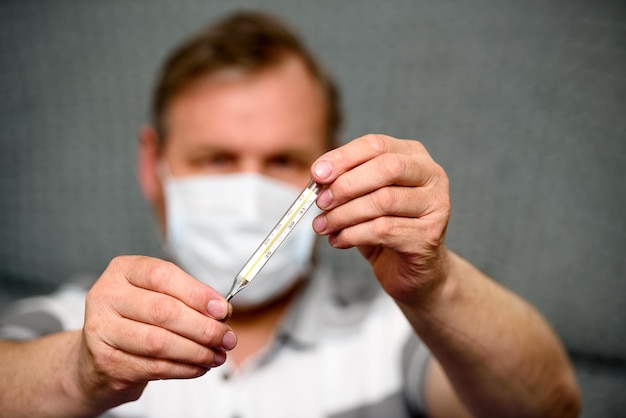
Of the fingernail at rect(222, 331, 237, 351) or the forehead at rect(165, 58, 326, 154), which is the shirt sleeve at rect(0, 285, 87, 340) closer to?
the forehead at rect(165, 58, 326, 154)

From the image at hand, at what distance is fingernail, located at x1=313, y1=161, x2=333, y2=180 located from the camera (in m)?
0.49

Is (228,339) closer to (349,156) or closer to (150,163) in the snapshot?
(349,156)

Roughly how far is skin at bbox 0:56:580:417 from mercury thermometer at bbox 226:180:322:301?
0.02 m

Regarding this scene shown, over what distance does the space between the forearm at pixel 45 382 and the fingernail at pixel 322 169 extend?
285mm

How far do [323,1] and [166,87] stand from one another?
1.37 ft

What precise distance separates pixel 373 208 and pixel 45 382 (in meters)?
0.36

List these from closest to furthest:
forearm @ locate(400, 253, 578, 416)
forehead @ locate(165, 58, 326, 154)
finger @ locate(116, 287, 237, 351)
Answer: finger @ locate(116, 287, 237, 351) < forearm @ locate(400, 253, 578, 416) < forehead @ locate(165, 58, 326, 154)

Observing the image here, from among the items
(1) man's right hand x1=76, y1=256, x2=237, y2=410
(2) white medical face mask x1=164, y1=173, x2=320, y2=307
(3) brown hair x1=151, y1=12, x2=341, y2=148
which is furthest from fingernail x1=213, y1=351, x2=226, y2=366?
(3) brown hair x1=151, y1=12, x2=341, y2=148

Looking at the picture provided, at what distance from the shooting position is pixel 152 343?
471 millimetres

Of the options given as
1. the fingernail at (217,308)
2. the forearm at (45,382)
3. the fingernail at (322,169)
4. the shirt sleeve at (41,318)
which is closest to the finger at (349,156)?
the fingernail at (322,169)

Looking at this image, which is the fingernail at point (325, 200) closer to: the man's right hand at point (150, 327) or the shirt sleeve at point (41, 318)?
the man's right hand at point (150, 327)

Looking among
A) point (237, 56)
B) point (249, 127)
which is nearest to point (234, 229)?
point (249, 127)

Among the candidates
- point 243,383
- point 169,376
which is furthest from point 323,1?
point 169,376

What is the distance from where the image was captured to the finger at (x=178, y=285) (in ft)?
1.55
